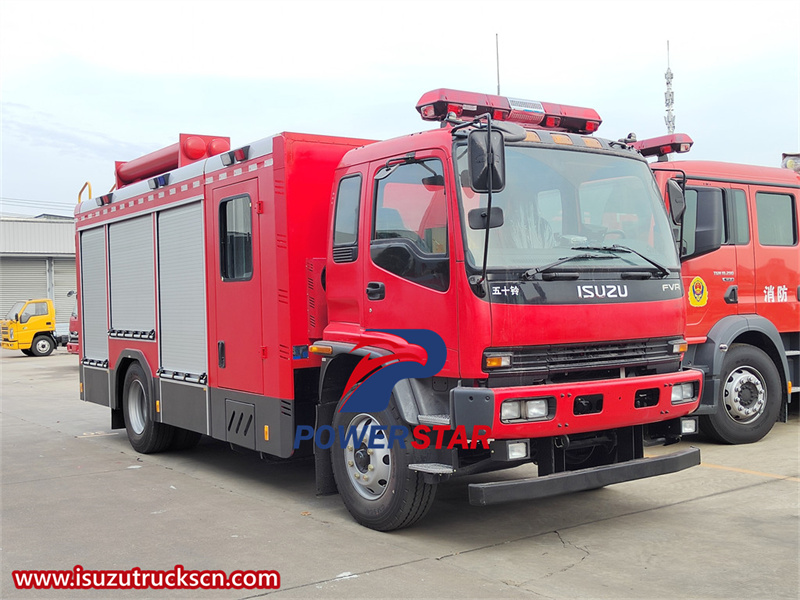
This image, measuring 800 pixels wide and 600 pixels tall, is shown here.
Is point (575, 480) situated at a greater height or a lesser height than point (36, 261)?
lesser

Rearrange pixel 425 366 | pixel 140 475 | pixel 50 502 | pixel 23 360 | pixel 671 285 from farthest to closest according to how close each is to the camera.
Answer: pixel 23 360, pixel 140 475, pixel 50 502, pixel 671 285, pixel 425 366

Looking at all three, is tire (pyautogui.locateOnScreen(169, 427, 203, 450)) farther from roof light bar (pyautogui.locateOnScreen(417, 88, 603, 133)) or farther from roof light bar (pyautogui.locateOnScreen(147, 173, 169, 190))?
roof light bar (pyautogui.locateOnScreen(417, 88, 603, 133))

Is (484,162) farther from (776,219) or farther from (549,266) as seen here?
(776,219)

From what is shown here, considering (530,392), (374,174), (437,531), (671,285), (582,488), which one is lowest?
(437,531)

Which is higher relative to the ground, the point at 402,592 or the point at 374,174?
the point at 374,174

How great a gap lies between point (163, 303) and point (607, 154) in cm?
497

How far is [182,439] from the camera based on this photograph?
9359 mm

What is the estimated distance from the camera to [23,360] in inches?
1039

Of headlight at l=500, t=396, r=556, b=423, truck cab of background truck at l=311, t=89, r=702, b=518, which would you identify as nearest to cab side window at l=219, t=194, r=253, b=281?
truck cab of background truck at l=311, t=89, r=702, b=518

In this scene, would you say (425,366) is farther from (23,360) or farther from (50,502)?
(23,360)

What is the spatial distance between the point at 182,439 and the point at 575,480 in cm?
546

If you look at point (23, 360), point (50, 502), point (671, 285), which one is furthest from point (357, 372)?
point (23, 360)

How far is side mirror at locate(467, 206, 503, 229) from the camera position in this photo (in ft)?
16.8

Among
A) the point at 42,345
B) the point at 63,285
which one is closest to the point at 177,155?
the point at 42,345
